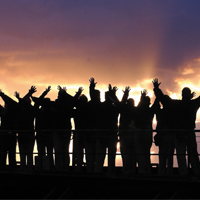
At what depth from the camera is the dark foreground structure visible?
1402cm

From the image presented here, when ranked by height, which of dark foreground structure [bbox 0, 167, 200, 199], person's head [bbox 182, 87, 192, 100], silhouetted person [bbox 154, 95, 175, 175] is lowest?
dark foreground structure [bbox 0, 167, 200, 199]

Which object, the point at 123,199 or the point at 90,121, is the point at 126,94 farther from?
the point at 123,199

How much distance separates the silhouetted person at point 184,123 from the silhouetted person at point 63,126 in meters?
2.60

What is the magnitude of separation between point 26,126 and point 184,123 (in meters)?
4.92

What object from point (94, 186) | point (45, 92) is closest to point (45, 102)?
point (45, 92)

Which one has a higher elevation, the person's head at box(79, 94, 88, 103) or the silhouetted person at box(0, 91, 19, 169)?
the person's head at box(79, 94, 88, 103)

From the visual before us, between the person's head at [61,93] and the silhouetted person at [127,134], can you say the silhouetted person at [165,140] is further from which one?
the person's head at [61,93]

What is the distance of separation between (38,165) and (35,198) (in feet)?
3.09

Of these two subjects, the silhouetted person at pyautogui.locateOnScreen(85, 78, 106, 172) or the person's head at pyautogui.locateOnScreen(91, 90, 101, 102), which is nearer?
the silhouetted person at pyautogui.locateOnScreen(85, 78, 106, 172)

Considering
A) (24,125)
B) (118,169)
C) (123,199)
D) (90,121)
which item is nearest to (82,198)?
(123,199)

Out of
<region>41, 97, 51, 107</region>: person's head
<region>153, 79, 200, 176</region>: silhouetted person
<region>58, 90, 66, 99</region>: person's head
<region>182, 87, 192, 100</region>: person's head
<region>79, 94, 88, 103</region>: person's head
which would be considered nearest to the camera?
<region>153, 79, 200, 176</region>: silhouetted person

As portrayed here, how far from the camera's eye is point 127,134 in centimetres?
1533

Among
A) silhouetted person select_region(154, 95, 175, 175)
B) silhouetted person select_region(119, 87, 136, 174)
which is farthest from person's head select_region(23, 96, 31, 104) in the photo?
silhouetted person select_region(154, 95, 175, 175)

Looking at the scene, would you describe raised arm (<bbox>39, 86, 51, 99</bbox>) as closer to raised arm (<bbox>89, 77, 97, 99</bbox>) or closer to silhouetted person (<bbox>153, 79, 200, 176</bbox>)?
raised arm (<bbox>89, 77, 97, 99</bbox>)
